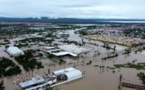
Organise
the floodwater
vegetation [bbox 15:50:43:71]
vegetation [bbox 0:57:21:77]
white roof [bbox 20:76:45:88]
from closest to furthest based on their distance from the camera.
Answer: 1. white roof [bbox 20:76:45:88]
2. the floodwater
3. vegetation [bbox 0:57:21:77]
4. vegetation [bbox 15:50:43:71]

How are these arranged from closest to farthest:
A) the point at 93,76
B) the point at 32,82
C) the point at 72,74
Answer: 1. the point at 32,82
2. the point at 72,74
3. the point at 93,76

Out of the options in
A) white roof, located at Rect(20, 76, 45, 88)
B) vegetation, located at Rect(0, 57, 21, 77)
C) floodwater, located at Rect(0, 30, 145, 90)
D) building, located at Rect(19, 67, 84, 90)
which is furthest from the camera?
vegetation, located at Rect(0, 57, 21, 77)

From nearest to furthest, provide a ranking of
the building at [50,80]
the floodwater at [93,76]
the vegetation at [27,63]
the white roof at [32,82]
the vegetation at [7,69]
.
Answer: the white roof at [32,82] < the building at [50,80] < the floodwater at [93,76] < the vegetation at [7,69] < the vegetation at [27,63]

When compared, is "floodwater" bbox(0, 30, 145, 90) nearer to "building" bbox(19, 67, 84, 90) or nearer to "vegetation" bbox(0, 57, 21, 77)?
"building" bbox(19, 67, 84, 90)

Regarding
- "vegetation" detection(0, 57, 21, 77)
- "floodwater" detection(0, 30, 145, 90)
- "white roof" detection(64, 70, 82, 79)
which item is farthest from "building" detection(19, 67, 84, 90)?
"vegetation" detection(0, 57, 21, 77)

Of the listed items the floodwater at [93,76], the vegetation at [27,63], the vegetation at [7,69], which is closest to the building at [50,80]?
the floodwater at [93,76]

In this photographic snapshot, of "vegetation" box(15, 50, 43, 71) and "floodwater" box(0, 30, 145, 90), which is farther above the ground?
"vegetation" box(15, 50, 43, 71)

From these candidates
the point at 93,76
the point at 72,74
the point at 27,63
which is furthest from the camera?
the point at 27,63

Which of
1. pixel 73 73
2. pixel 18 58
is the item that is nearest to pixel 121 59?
pixel 73 73

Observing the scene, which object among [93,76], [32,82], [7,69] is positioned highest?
[32,82]

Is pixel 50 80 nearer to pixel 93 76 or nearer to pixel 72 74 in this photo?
pixel 72 74

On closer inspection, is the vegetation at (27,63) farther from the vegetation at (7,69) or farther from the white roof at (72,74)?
the white roof at (72,74)

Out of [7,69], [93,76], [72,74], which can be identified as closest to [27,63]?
[7,69]
